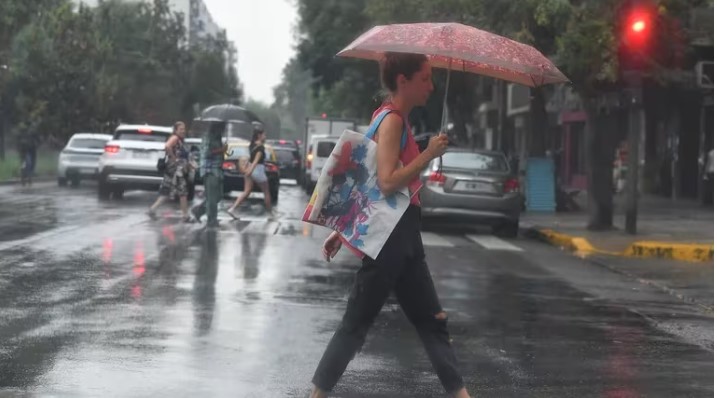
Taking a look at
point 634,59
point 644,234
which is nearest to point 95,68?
point 644,234

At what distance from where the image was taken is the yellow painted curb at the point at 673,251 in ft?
54.3

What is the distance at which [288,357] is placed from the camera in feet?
26.0

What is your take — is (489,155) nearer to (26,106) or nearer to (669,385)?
(669,385)

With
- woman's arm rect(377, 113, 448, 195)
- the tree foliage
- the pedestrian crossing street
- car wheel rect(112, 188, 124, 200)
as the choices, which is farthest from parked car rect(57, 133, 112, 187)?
woman's arm rect(377, 113, 448, 195)

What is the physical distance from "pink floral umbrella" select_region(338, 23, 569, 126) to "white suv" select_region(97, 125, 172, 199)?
21.4 m

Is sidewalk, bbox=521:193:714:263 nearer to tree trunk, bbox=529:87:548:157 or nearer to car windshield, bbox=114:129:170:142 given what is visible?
tree trunk, bbox=529:87:548:157

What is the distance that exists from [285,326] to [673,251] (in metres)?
9.08

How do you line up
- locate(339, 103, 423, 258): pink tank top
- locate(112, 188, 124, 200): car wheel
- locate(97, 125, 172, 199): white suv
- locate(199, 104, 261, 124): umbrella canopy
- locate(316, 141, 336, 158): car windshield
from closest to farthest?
locate(339, 103, 423, 258): pink tank top < locate(97, 125, 172, 199): white suv < locate(112, 188, 124, 200): car wheel < locate(316, 141, 336, 158): car windshield < locate(199, 104, 261, 124): umbrella canopy

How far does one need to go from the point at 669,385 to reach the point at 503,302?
390 centimetres

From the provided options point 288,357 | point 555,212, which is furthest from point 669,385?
point 555,212

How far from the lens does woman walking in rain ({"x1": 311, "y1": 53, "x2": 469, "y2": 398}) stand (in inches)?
222

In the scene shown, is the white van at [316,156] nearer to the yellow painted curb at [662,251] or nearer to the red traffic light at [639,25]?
the yellow painted curb at [662,251]

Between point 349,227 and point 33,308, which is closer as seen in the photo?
point 349,227

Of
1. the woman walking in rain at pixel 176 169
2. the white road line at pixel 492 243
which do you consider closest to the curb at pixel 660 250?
the white road line at pixel 492 243
